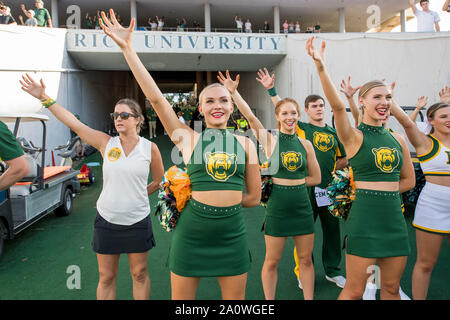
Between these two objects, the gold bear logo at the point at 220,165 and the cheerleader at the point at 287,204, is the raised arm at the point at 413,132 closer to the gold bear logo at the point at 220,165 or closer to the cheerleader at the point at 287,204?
the cheerleader at the point at 287,204

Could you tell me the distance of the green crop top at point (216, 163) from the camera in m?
1.87

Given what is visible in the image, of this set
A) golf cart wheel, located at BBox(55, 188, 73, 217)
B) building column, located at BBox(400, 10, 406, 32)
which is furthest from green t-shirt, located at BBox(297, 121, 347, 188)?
building column, located at BBox(400, 10, 406, 32)

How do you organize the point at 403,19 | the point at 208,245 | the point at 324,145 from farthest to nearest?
the point at 403,19 → the point at 324,145 → the point at 208,245

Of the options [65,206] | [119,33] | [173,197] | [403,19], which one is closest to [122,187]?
[173,197]

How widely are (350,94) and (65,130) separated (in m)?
12.6

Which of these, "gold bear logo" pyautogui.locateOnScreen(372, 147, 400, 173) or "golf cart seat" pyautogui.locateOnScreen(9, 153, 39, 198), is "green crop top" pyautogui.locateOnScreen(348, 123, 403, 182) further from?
"golf cart seat" pyautogui.locateOnScreen(9, 153, 39, 198)

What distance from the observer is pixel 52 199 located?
5.36 meters

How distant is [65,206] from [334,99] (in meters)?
5.67

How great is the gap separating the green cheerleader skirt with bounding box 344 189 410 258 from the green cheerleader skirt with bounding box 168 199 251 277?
3.01 feet

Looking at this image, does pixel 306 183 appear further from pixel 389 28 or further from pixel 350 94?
pixel 389 28

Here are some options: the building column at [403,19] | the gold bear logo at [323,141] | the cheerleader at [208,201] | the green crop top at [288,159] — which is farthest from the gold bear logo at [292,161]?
the building column at [403,19]

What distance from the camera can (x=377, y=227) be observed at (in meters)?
2.13

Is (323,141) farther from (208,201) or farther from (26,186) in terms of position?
(26,186)

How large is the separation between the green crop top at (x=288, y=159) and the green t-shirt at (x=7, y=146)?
216 centimetres
